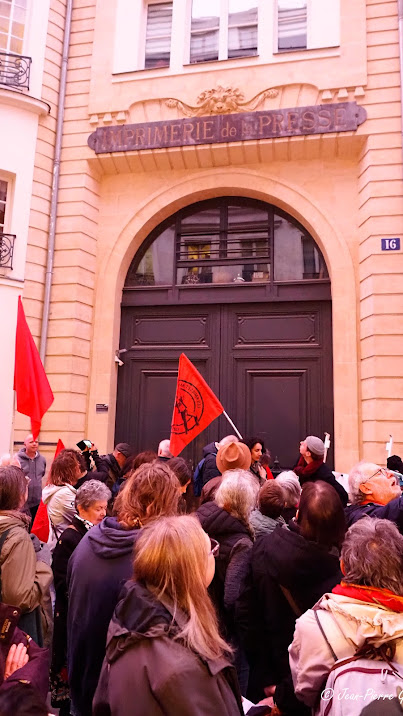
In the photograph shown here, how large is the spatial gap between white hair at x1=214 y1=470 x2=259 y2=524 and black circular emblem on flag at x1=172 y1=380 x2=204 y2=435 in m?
2.90

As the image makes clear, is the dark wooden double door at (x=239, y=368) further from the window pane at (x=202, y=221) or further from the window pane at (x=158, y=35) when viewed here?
the window pane at (x=158, y=35)

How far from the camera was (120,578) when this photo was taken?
244 cm

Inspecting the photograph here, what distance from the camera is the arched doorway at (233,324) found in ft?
28.5

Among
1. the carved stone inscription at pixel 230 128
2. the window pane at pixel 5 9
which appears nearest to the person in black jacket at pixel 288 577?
the carved stone inscription at pixel 230 128

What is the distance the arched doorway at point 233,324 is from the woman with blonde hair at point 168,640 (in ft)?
22.5

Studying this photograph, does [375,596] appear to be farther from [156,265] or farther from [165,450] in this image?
[156,265]

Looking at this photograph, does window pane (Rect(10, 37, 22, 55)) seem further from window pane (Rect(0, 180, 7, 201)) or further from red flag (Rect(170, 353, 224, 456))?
red flag (Rect(170, 353, 224, 456))

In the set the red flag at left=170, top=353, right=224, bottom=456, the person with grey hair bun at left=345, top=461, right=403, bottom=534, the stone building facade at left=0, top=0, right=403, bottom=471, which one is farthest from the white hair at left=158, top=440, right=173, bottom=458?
the person with grey hair bun at left=345, top=461, right=403, bottom=534

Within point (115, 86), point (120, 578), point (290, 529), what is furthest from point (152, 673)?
point (115, 86)

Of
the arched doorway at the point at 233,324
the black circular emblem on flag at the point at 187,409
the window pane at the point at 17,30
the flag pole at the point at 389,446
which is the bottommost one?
the flag pole at the point at 389,446

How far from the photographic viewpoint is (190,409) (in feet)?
20.6

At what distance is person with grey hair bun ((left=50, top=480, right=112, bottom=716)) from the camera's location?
3199mm

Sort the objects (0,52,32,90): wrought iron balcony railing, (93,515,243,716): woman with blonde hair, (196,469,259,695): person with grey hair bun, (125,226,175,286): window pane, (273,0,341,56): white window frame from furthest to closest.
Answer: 1. (125,226,175,286): window pane
2. (0,52,32,90): wrought iron balcony railing
3. (273,0,341,56): white window frame
4. (196,469,259,695): person with grey hair bun
5. (93,515,243,716): woman with blonde hair

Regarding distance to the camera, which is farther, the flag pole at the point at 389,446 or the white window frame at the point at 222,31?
the white window frame at the point at 222,31
